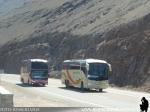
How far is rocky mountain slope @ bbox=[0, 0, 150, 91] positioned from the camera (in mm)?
63969

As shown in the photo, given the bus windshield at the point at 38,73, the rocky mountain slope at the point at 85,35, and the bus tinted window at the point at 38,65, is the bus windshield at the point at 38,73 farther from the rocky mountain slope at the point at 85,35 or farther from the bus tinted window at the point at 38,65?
the rocky mountain slope at the point at 85,35

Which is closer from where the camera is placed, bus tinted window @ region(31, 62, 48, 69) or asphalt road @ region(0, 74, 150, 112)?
asphalt road @ region(0, 74, 150, 112)

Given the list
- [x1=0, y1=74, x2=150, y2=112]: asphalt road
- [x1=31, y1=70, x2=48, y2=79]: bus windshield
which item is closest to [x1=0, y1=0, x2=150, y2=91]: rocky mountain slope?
[x1=31, y1=70, x2=48, y2=79]: bus windshield

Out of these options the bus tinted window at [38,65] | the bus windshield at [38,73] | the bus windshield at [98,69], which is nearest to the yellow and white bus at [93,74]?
the bus windshield at [98,69]

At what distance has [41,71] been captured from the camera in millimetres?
60188

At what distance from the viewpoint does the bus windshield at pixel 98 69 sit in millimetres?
49312

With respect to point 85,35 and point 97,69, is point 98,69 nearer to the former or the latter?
point 97,69

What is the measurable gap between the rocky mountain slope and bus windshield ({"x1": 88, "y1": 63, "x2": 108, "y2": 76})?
22.3ft

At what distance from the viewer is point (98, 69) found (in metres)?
49.5

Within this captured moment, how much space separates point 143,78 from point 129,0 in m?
38.9

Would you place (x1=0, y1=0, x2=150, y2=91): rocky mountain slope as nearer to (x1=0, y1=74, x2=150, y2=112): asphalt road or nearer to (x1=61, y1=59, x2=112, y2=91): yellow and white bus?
(x1=61, y1=59, x2=112, y2=91): yellow and white bus

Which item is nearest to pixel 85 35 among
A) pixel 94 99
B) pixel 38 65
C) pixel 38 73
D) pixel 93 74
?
pixel 38 65

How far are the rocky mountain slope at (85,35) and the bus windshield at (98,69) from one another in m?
6.79

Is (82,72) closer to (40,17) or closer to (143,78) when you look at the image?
(143,78)
